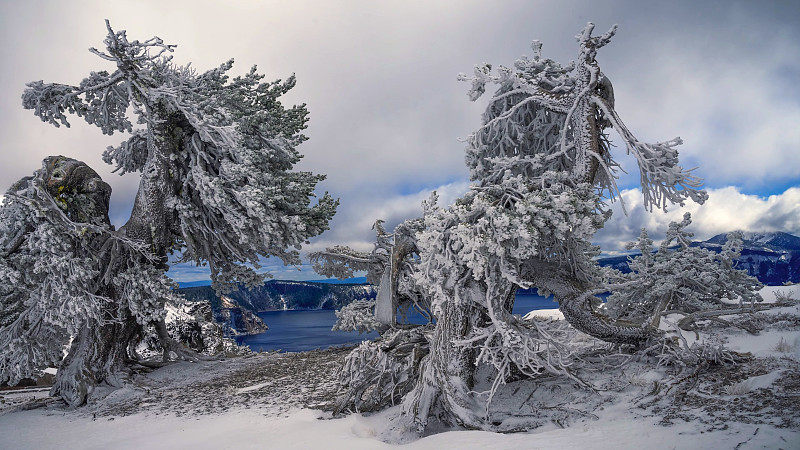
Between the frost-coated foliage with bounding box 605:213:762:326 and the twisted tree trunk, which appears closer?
the frost-coated foliage with bounding box 605:213:762:326

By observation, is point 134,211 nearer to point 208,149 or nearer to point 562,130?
point 208,149

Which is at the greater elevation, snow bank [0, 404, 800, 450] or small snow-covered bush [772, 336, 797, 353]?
small snow-covered bush [772, 336, 797, 353]

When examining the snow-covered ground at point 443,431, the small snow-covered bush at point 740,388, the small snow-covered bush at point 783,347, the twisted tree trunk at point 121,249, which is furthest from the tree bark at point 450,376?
the twisted tree trunk at point 121,249

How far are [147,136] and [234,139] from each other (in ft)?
10.4

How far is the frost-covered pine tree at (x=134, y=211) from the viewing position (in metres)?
9.48

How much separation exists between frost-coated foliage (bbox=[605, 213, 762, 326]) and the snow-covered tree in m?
1.29

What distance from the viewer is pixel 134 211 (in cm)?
1146

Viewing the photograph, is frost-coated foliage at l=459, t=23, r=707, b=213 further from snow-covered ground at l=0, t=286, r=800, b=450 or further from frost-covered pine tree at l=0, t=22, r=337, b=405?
frost-covered pine tree at l=0, t=22, r=337, b=405

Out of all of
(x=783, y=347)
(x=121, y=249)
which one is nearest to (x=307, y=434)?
(x=783, y=347)

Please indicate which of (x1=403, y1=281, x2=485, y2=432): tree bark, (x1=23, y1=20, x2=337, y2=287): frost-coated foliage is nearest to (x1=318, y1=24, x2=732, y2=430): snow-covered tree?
(x1=403, y1=281, x2=485, y2=432): tree bark

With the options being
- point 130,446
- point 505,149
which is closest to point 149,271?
point 130,446

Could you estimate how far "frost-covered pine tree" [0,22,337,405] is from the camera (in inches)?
373

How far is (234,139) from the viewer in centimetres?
980

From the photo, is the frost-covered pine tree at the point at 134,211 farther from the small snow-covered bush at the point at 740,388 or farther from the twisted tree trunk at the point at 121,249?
the small snow-covered bush at the point at 740,388
